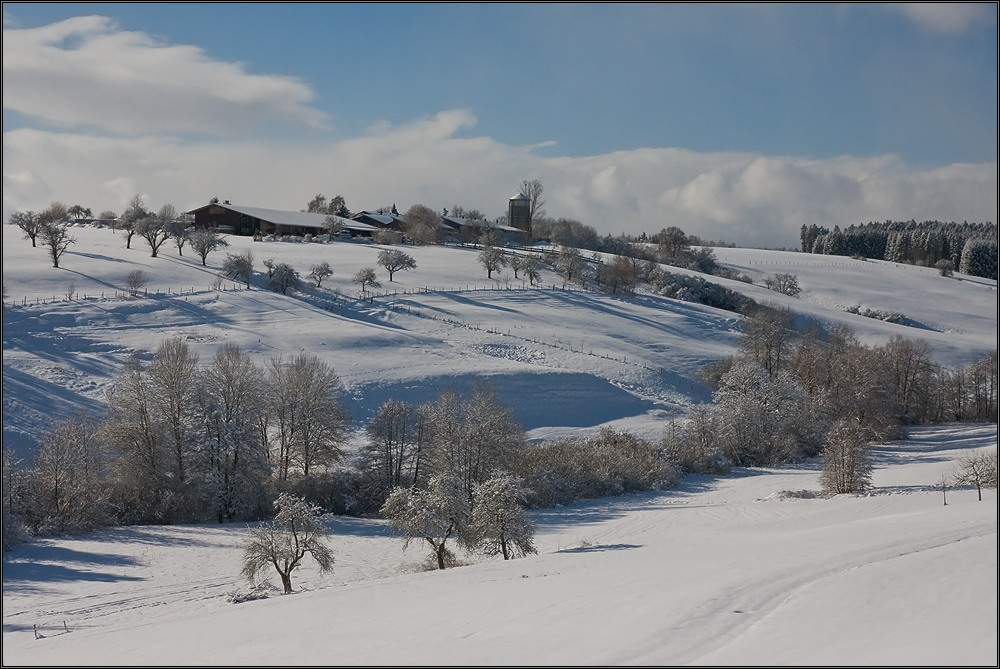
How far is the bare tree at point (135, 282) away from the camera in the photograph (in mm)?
58938

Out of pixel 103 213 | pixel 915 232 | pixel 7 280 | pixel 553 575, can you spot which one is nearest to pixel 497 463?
pixel 553 575

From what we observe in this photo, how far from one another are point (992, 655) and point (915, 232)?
15409 centimetres

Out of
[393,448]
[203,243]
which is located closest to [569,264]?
[203,243]

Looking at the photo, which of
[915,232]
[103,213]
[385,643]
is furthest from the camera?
[915,232]

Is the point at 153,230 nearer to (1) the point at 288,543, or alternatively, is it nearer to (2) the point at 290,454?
(2) the point at 290,454

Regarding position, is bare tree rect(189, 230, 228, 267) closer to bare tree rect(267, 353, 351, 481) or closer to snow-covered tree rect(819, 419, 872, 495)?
bare tree rect(267, 353, 351, 481)

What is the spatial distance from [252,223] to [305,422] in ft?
234

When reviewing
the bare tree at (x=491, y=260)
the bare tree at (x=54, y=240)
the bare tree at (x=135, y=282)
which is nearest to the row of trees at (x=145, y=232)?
the bare tree at (x=54, y=240)

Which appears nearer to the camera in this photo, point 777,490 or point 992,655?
point 992,655

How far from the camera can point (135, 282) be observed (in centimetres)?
6000

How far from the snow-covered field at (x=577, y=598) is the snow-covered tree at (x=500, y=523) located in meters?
0.91

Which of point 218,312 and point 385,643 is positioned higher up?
point 218,312

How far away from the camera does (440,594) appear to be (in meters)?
18.7

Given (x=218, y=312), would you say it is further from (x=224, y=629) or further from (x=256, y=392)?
(x=224, y=629)
